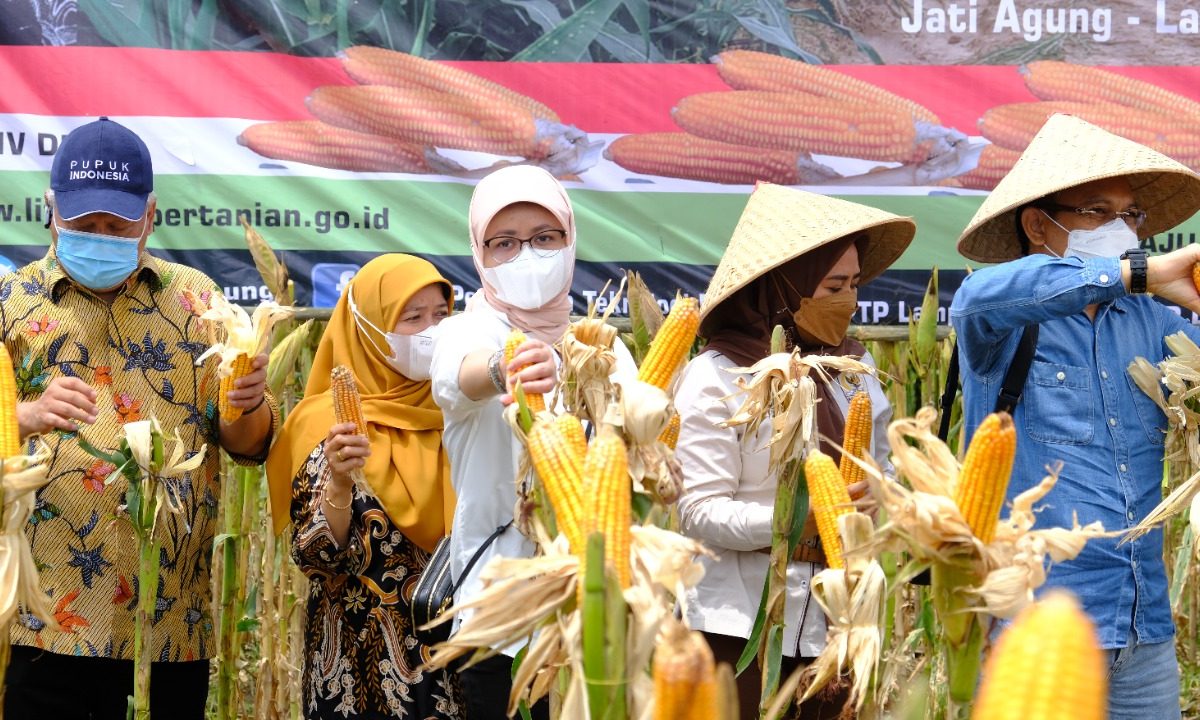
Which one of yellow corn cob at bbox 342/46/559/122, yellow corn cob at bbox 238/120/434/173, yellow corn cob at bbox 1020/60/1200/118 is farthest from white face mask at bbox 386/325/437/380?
yellow corn cob at bbox 1020/60/1200/118

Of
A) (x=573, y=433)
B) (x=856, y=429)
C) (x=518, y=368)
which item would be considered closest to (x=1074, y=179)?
(x=856, y=429)

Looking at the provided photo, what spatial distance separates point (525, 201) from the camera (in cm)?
299

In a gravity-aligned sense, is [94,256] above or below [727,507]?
above

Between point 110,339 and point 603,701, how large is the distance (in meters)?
2.07

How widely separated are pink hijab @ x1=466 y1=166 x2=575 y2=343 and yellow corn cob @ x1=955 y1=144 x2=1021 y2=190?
194 centimetres

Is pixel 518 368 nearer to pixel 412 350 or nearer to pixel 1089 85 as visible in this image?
pixel 412 350

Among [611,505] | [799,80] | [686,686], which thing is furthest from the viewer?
[799,80]

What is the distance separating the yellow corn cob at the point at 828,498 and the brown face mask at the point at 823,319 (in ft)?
2.28

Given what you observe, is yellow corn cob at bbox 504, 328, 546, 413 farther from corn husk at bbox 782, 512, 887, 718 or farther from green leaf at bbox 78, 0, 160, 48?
green leaf at bbox 78, 0, 160, 48

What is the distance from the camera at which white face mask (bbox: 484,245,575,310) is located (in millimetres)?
2938

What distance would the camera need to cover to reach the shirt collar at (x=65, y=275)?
317 cm

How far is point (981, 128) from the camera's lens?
4500 mm

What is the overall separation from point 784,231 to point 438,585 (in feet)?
3.77

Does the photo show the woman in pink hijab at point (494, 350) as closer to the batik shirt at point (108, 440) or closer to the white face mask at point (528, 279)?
the white face mask at point (528, 279)
